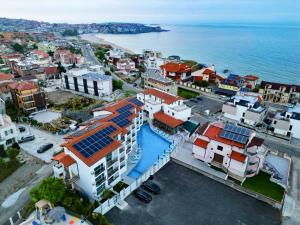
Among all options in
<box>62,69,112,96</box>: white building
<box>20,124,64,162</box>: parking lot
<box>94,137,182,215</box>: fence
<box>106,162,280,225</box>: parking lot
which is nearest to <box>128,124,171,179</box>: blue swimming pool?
<box>94,137,182,215</box>: fence

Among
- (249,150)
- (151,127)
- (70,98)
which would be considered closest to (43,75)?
(70,98)

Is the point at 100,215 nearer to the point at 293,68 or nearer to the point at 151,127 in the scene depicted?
the point at 151,127

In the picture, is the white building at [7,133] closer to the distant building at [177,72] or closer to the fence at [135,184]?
the fence at [135,184]

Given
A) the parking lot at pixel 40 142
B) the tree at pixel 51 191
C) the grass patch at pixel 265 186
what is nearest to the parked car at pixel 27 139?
the parking lot at pixel 40 142

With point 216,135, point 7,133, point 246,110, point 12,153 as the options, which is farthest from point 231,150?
point 7,133

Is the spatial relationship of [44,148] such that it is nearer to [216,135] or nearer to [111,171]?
[111,171]

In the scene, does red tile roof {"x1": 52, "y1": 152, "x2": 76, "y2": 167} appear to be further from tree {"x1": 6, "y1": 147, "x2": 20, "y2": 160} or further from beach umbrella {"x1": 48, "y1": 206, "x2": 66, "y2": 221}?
tree {"x1": 6, "y1": 147, "x2": 20, "y2": 160}

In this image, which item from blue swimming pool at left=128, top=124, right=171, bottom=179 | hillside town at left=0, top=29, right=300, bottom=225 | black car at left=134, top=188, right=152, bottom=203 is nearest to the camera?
hillside town at left=0, top=29, right=300, bottom=225
